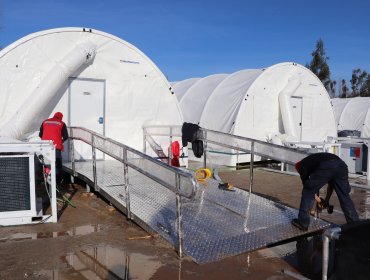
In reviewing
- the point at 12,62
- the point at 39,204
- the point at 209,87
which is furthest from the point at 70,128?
the point at 209,87

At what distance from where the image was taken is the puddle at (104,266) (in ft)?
15.1

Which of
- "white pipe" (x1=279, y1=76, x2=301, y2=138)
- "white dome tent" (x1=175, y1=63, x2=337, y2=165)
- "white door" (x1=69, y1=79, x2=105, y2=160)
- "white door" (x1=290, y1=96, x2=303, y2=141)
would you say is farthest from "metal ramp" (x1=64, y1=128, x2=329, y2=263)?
"white door" (x1=290, y1=96, x2=303, y2=141)

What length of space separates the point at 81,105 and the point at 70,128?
135 cm

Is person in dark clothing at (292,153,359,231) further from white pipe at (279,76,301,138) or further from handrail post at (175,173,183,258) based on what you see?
white pipe at (279,76,301,138)

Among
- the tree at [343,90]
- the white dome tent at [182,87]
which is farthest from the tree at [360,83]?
the white dome tent at [182,87]

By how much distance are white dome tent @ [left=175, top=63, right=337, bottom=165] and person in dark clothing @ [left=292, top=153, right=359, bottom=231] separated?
821 cm

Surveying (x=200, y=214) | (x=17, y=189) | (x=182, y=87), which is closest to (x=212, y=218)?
(x=200, y=214)

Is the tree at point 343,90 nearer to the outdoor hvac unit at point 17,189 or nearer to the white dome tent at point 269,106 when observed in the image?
the white dome tent at point 269,106

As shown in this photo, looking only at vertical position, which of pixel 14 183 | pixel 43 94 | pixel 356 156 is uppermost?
pixel 43 94

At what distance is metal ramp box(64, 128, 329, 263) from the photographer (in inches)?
207

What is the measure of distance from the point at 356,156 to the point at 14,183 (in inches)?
426

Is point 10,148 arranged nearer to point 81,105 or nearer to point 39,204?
point 39,204

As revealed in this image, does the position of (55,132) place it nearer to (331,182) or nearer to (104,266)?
(104,266)

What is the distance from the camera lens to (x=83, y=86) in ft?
35.3
